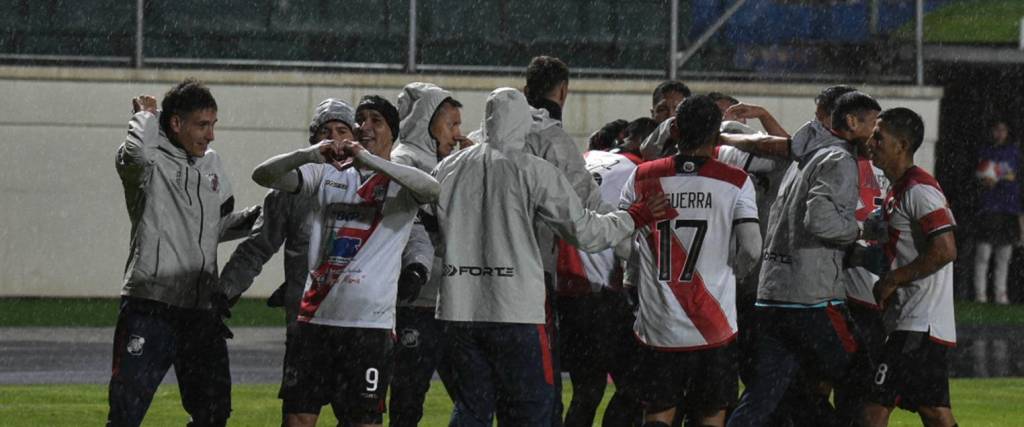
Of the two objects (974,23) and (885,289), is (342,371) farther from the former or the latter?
(974,23)

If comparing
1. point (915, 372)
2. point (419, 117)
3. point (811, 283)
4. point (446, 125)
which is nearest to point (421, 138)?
point (419, 117)

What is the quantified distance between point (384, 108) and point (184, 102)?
98 cm

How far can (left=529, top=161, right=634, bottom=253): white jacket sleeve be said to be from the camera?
7824mm

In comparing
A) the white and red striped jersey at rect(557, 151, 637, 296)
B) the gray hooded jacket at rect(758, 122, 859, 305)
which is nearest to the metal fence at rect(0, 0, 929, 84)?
the white and red striped jersey at rect(557, 151, 637, 296)

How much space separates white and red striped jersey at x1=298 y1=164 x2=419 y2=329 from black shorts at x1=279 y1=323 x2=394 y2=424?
0.05m

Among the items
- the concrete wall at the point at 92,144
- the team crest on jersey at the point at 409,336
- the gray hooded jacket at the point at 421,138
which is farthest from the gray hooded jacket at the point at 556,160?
the concrete wall at the point at 92,144

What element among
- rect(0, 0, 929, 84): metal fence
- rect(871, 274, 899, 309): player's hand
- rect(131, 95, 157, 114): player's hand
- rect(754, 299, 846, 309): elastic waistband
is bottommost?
rect(754, 299, 846, 309): elastic waistband

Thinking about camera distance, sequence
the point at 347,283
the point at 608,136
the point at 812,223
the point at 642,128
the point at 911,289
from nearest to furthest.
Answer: the point at 347,283 < the point at 911,289 < the point at 812,223 < the point at 642,128 < the point at 608,136

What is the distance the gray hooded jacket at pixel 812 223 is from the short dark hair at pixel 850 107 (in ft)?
0.33

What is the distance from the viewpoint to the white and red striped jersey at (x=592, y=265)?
9.48 meters

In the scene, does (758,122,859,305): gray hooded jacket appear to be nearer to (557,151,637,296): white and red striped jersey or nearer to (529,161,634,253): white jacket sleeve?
(557,151,637,296): white and red striped jersey

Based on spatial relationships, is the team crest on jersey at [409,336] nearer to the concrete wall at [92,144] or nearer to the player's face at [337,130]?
the player's face at [337,130]

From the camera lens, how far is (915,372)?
27.8ft

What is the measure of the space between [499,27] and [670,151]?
40.0 ft
